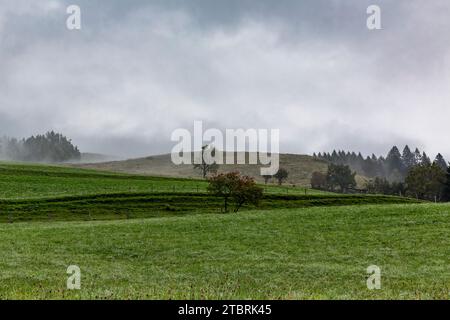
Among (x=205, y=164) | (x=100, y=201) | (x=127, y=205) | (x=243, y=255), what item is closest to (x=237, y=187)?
(x=127, y=205)

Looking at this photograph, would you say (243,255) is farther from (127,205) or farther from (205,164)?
(205,164)

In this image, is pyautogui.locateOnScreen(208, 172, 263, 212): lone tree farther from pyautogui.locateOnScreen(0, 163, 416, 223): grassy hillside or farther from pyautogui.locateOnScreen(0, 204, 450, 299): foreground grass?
pyautogui.locateOnScreen(0, 204, 450, 299): foreground grass

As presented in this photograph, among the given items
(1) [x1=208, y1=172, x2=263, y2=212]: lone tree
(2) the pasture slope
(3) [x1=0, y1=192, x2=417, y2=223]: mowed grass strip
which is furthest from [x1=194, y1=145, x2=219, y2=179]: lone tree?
(2) the pasture slope

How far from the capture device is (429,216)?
48.8 m

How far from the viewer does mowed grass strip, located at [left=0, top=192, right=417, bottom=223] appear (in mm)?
70812

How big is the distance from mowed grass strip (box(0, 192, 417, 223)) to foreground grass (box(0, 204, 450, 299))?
73.2 feet

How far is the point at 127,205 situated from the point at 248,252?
162ft

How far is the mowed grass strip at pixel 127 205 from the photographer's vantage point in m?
70.8

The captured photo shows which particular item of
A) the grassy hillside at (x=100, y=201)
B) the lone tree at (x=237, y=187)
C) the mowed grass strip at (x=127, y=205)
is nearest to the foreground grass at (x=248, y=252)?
the lone tree at (x=237, y=187)

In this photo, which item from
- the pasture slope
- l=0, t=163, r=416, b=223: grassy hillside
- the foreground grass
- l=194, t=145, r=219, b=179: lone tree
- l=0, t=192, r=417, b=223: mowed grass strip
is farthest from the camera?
l=194, t=145, r=219, b=179: lone tree

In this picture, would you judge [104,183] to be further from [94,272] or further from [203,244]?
[94,272]

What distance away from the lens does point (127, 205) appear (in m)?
80.8
